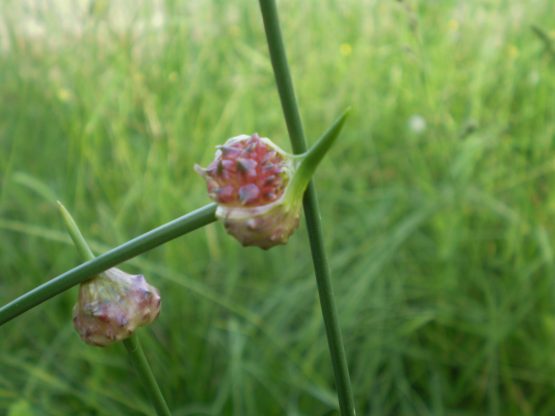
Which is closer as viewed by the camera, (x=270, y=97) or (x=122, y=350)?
(x=122, y=350)

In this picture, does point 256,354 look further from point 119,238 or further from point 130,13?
point 130,13

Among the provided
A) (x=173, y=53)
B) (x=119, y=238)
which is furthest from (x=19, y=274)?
(x=173, y=53)

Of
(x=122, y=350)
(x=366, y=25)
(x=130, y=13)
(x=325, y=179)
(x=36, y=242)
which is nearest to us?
(x=122, y=350)

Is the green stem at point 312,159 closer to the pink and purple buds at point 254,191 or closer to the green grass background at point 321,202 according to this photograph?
the pink and purple buds at point 254,191

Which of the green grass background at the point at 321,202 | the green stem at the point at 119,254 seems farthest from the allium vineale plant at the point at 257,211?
the green grass background at the point at 321,202

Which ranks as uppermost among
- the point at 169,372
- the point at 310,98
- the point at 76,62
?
the point at 76,62

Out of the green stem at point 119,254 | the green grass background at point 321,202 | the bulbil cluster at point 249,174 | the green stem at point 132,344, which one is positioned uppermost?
the bulbil cluster at point 249,174
